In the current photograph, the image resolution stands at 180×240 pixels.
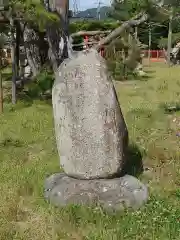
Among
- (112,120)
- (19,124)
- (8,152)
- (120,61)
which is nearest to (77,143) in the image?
(112,120)

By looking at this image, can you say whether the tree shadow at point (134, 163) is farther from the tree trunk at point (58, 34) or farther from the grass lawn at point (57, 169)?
the tree trunk at point (58, 34)

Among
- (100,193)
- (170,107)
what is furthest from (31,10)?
(100,193)

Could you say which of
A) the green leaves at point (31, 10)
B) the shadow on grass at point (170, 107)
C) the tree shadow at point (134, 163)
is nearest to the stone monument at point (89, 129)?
the tree shadow at point (134, 163)

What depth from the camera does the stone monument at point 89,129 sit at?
497 cm

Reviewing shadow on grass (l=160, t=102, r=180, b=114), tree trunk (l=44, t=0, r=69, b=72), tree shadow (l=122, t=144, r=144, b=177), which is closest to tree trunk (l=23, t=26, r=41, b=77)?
tree trunk (l=44, t=0, r=69, b=72)

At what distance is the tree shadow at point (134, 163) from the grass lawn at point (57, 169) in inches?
3.6

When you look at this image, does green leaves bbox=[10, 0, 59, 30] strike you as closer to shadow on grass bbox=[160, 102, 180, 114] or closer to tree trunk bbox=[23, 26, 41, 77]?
shadow on grass bbox=[160, 102, 180, 114]

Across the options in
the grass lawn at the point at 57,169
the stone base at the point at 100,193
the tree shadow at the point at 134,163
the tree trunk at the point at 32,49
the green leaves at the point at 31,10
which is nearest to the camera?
the grass lawn at the point at 57,169

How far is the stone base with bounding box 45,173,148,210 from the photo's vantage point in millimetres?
4680

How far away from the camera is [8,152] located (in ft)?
22.8

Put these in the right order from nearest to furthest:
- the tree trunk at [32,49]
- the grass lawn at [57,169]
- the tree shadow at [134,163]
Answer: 1. the grass lawn at [57,169]
2. the tree shadow at [134,163]
3. the tree trunk at [32,49]

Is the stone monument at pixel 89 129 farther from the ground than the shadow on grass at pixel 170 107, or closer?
farther from the ground

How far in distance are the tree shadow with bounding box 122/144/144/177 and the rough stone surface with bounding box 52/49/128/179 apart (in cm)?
35

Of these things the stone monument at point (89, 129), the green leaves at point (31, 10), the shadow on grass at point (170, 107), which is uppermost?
the green leaves at point (31, 10)
